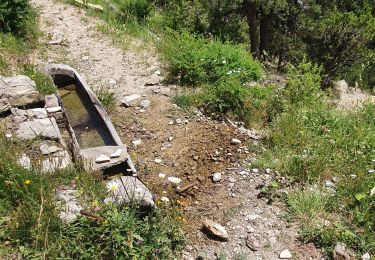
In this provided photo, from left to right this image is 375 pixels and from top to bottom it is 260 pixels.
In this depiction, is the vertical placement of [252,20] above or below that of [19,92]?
above

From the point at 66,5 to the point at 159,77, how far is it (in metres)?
4.72

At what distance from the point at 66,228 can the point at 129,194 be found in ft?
2.31

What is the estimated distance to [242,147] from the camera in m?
5.48

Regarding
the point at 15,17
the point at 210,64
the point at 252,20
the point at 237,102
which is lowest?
the point at 237,102

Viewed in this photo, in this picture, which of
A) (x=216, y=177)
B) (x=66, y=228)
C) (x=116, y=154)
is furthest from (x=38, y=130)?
(x=216, y=177)

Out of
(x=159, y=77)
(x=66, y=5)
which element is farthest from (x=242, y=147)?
(x=66, y=5)

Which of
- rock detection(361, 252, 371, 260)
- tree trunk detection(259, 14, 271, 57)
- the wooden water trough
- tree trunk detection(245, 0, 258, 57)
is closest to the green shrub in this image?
the wooden water trough

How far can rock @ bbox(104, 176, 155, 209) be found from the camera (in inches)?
148

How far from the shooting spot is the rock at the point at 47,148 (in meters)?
4.55

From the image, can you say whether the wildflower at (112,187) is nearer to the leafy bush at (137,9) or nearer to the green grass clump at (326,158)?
the green grass clump at (326,158)

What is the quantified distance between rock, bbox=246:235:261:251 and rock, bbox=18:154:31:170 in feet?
7.71

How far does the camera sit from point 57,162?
434 cm

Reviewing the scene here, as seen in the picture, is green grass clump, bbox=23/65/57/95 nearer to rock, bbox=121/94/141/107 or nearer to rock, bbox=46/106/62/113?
rock, bbox=46/106/62/113

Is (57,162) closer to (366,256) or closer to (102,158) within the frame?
(102,158)
